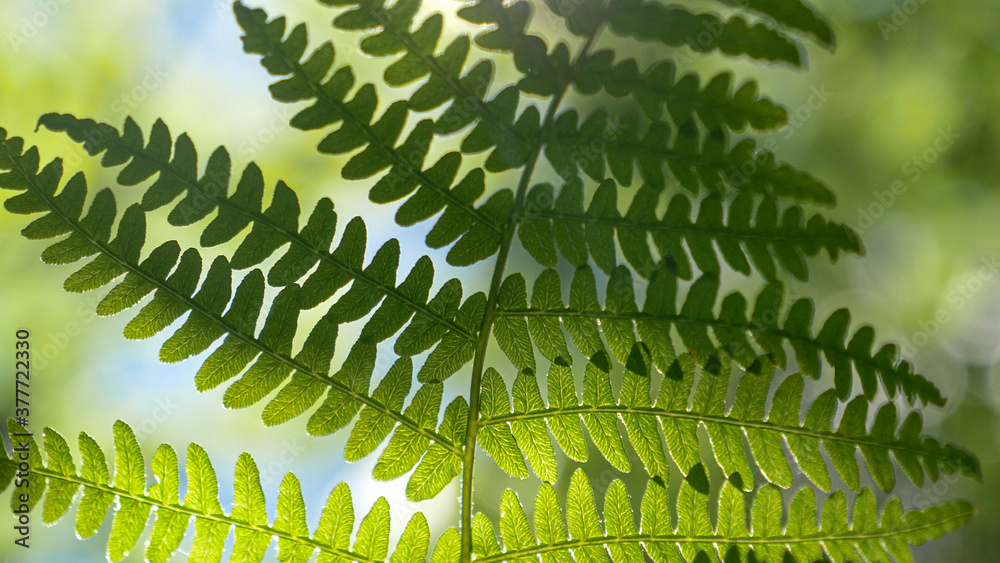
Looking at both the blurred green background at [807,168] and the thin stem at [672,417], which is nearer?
the thin stem at [672,417]

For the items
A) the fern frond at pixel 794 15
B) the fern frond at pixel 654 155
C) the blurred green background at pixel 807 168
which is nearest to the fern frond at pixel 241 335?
the fern frond at pixel 654 155

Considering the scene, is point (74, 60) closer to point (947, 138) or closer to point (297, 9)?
point (297, 9)

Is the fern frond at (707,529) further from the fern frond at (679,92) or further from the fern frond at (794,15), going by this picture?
the fern frond at (794,15)

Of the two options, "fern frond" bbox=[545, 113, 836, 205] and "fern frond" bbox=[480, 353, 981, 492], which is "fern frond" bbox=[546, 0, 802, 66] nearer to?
"fern frond" bbox=[545, 113, 836, 205]

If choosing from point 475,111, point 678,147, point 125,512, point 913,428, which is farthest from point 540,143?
point 125,512

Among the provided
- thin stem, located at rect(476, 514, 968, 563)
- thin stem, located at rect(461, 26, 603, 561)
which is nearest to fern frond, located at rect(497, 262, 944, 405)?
thin stem, located at rect(461, 26, 603, 561)
